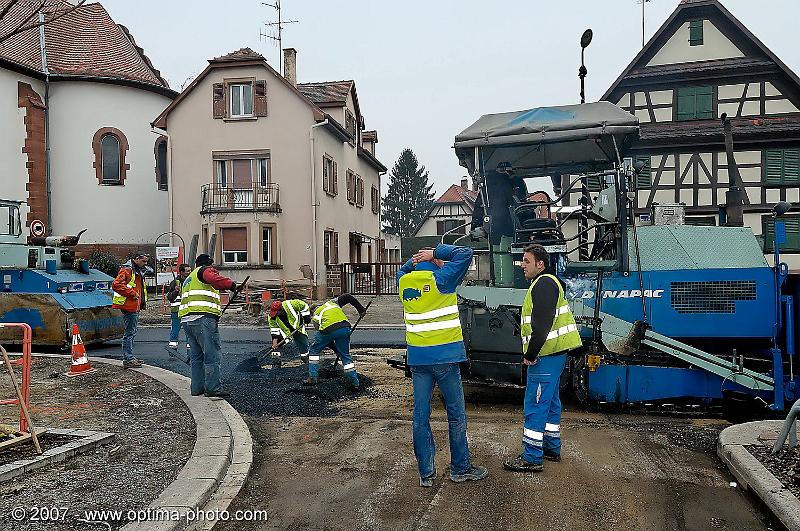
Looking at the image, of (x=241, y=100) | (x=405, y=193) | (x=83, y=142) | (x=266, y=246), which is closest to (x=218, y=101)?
(x=241, y=100)

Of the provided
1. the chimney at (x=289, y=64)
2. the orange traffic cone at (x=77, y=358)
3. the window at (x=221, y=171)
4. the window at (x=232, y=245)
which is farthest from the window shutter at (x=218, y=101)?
the orange traffic cone at (x=77, y=358)

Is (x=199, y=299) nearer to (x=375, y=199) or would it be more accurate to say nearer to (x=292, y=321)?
(x=292, y=321)

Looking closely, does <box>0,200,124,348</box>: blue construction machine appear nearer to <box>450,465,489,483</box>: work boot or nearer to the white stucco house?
<box>450,465,489,483</box>: work boot

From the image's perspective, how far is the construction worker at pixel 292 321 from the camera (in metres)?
10.5

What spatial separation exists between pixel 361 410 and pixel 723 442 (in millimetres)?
3669

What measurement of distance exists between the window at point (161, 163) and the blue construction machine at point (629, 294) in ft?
78.6

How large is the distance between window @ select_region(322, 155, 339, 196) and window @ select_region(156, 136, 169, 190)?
267 inches

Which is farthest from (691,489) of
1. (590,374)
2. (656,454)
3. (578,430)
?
(590,374)

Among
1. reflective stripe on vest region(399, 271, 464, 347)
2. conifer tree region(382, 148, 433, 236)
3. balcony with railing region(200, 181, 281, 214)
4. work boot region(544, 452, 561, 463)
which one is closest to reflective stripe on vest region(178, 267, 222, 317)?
reflective stripe on vest region(399, 271, 464, 347)

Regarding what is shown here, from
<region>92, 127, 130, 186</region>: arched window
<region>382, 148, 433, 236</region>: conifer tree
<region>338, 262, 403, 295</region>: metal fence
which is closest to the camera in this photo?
<region>338, 262, 403, 295</region>: metal fence

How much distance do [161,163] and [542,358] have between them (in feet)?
87.8

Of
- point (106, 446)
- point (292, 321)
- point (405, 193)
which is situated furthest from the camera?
point (405, 193)

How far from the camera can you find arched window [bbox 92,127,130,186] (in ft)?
91.8

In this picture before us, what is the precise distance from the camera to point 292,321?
1054 cm
